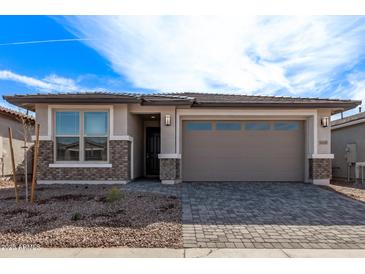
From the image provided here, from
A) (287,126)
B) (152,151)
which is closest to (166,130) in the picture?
(152,151)

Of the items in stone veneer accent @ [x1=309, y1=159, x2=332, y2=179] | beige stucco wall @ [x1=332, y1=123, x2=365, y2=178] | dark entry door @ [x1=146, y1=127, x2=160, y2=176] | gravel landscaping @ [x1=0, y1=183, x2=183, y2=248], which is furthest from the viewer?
dark entry door @ [x1=146, y1=127, x2=160, y2=176]

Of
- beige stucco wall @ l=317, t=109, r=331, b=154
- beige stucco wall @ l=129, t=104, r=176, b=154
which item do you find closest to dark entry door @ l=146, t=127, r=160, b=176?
beige stucco wall @ l=129, t=104, r=176, b=154

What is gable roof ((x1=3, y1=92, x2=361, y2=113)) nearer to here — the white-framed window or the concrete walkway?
→ the white-framed window

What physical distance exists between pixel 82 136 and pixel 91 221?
17.6 ft

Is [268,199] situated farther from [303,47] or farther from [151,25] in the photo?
[151,25]

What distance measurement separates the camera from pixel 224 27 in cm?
631

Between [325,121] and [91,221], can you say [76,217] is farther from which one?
[325,121]

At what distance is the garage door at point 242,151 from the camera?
11.4 m

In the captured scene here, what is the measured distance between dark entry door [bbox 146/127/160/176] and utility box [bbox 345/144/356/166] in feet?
29.9

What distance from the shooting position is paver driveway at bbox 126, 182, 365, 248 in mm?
4523

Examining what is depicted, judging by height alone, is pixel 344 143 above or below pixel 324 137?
below

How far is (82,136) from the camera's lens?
33.1 ft

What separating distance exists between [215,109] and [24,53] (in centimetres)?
807

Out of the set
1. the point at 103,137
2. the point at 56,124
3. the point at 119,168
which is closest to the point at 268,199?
the point at 119,168
